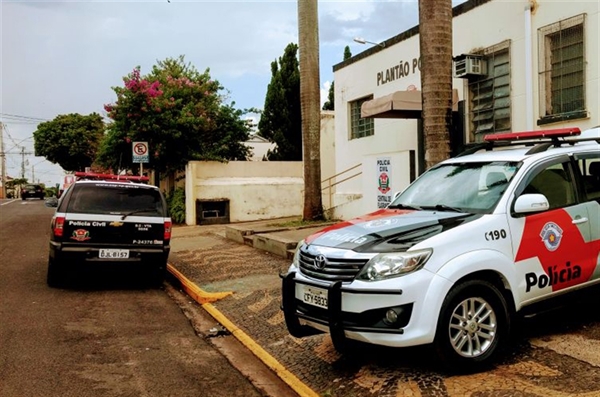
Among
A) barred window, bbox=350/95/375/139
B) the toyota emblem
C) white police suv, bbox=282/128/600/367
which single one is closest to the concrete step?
barred window, bbox=350/95/375/139

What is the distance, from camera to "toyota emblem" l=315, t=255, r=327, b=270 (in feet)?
15.3

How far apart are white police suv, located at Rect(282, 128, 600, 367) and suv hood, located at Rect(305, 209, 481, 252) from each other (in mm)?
11

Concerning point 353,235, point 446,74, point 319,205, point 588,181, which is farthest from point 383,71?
point 353,235

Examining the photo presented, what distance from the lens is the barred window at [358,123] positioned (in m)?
16.7

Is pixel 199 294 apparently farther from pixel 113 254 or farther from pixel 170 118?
pixel 170 118

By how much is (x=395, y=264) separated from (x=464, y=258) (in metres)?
0.56

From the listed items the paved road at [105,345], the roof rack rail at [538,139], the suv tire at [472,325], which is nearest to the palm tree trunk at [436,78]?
the roof rack rail at [538,139]

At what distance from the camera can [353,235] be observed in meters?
4.77

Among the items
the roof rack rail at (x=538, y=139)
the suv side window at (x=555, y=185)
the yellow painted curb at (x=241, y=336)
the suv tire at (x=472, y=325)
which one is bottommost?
the yellow painted curb at (x=241, y=336)

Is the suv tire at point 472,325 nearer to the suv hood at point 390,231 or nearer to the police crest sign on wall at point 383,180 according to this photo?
the suv hood at point 390,231

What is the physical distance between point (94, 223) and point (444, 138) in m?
5.44

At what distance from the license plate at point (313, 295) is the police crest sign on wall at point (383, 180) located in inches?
325

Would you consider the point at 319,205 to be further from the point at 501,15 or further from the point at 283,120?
the point at 283,120

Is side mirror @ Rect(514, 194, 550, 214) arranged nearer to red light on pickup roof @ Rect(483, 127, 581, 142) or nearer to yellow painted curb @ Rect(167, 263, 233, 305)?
red light on pickup roof @ Rect(483, 127, 581, 142)
